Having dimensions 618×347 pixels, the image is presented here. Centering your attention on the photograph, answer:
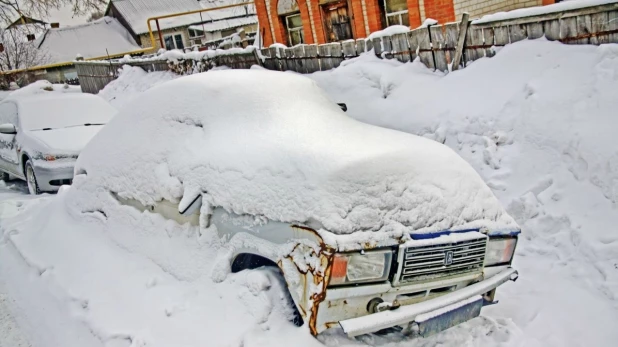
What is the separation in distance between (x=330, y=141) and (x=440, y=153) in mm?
811

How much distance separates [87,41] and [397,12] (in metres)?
33.6

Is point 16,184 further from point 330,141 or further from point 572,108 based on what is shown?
point 572,108

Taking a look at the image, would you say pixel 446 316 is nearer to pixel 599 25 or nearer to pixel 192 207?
pixel 192 207

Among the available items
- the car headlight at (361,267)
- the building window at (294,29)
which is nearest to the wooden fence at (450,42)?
the car headlight at (361,267)

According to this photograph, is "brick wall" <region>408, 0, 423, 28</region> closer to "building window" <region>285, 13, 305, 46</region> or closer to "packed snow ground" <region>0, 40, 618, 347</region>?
"building window" <region>285, 13, 305, 46</region>

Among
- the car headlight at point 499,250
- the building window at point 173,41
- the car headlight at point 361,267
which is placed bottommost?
the car headlight at point 499,250

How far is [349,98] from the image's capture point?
8469 millimetres

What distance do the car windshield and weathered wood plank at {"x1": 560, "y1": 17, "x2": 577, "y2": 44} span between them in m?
7.56

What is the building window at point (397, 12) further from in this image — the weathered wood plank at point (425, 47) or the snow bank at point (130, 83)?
the snow bank at point (130, 83)

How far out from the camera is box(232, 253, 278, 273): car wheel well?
302 cm

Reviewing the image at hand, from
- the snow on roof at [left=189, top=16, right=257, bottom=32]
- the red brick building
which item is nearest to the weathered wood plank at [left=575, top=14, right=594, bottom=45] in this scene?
the red brick building

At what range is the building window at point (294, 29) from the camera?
18.0m

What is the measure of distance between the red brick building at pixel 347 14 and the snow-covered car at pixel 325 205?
10044 millimetres

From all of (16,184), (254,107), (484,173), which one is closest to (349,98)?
(484,173)
